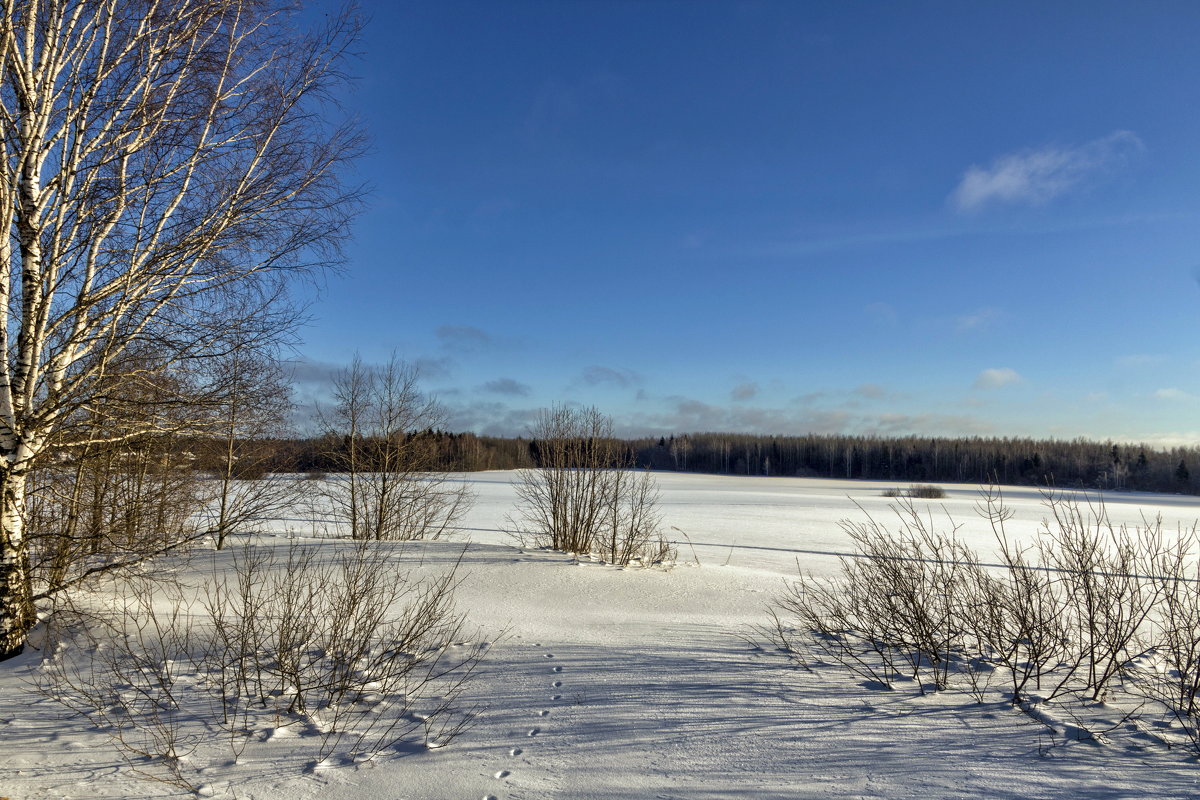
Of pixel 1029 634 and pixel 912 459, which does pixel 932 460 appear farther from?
pixel 1029 634

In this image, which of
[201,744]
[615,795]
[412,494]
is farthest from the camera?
[412,494]

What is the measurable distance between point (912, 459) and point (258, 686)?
98.8 m

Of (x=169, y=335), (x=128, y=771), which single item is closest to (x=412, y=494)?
(x=169, y=335)

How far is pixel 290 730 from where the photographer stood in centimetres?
455

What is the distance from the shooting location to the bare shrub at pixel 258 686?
14.4ft

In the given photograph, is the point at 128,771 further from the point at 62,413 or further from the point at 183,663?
the point at 62,413

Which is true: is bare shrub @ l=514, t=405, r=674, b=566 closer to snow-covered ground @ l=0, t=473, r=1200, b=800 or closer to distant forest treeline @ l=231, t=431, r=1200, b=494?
snow-covered ground @ l=0, t=473, r=1200, b=800

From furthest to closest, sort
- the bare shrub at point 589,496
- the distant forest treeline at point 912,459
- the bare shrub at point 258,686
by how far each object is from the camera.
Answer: the distant forest treeline at point 912,459 < the bare shrub at point 589,496 < the bare shrub at point 258,686

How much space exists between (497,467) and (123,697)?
7426 cm

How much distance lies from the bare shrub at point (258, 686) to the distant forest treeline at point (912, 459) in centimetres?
5120

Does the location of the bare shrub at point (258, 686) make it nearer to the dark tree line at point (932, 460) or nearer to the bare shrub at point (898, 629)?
the bare shrub at point (898, 629)

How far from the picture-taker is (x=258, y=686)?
5.04 metres

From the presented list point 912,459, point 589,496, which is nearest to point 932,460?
point 912,459

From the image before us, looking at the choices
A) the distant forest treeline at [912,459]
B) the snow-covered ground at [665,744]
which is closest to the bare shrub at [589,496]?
the snow-covered ground at [665,744]
